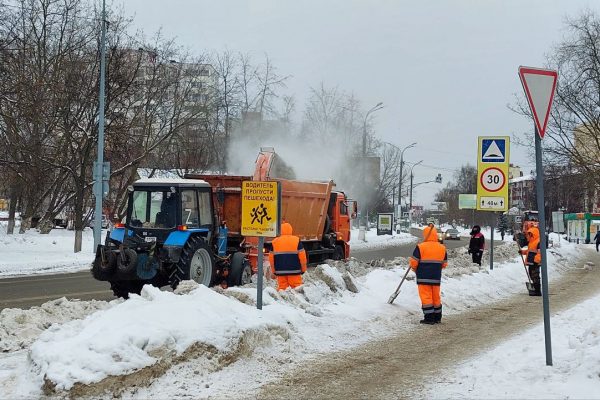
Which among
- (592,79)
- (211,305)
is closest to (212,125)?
(592,79)

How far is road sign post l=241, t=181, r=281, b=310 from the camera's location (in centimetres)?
855

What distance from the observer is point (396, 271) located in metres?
14.5

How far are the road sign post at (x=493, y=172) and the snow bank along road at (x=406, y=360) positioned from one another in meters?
4.12

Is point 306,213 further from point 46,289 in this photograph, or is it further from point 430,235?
point 430,235

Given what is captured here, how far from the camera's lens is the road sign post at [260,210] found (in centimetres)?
855

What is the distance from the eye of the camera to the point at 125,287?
12906 millimetres

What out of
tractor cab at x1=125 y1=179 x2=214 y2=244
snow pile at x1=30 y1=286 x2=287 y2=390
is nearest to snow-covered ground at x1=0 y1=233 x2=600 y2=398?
snow pile at x1=30 y1=286 x2=287 y2=390

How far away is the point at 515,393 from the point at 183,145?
32142mm

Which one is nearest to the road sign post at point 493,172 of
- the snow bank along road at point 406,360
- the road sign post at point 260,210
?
the snow bank along road at point 406,360

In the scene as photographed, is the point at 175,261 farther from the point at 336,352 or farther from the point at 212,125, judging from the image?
the point at 212,125

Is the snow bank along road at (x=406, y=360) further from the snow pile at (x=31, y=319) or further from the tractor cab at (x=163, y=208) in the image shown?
the tractor cab at (x=163, y=208)

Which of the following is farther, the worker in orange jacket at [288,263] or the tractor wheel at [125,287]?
the tractor wheel at [125,287]

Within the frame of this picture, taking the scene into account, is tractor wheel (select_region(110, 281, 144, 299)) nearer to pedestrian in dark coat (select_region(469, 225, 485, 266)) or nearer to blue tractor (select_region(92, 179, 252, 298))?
blue tractor (select_region(92, 179, 252, 298))

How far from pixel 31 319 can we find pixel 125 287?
13.4ft
